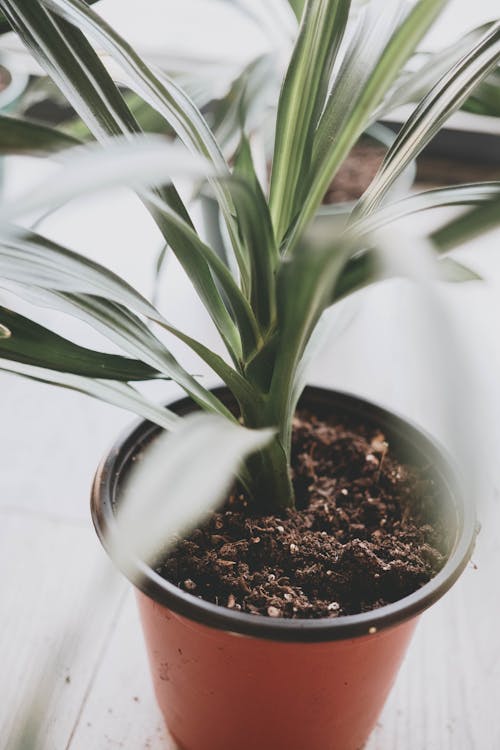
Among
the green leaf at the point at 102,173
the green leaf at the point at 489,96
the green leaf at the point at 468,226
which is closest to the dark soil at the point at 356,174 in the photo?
the green leaf at the point at 489,96

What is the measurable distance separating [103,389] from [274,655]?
24 cm

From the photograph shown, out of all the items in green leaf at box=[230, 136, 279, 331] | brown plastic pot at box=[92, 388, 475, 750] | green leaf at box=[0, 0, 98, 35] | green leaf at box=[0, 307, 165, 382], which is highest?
green leaf at box=[0, 0, 98, 35]

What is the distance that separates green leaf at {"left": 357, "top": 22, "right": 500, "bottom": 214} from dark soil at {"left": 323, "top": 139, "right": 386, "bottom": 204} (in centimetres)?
83

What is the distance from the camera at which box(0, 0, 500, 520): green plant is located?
50cm

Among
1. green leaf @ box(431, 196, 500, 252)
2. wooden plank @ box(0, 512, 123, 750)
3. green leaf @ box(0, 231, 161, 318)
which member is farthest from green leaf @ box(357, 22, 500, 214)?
wooden plank @ box(0, 512, 123, 750)

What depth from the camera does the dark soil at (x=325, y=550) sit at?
2.07 ft

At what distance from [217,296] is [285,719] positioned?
0.36 m

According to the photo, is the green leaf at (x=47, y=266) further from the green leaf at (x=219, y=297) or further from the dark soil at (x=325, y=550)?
the dark soil at (x=325, y=550)

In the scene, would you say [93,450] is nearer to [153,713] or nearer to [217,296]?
[153,713]

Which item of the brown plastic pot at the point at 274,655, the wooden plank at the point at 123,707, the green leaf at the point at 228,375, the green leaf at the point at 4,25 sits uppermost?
the green leaf at the point at 4,25

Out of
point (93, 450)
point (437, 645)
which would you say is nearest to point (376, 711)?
point (437, 645)

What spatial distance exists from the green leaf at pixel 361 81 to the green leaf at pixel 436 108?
0.12ft

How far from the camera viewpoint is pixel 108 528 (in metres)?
0.61

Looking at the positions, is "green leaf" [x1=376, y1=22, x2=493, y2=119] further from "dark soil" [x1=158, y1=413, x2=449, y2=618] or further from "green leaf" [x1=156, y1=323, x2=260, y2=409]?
"dark soil" [x1=158, y1=413, x2=449, y2=618]
